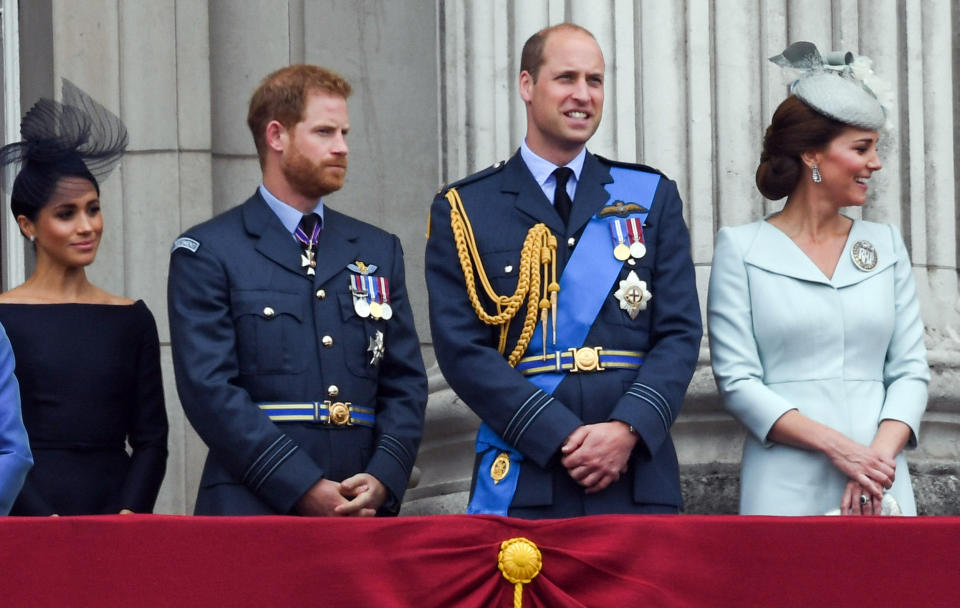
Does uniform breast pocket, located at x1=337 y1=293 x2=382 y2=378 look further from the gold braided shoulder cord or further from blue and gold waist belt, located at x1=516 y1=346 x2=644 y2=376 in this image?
blue and gold waist belt, located at x1=516 y1=346 x2=644 y2=376

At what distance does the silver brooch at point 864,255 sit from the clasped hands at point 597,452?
871mm

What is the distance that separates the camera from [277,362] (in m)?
4.75

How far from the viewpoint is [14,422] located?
4.30 m

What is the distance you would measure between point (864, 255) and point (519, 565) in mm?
1580

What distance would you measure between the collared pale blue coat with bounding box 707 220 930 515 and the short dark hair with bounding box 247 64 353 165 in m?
1.11

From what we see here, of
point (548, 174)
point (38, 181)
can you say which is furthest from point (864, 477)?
point (38, 181)

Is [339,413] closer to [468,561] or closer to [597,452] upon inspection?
[597,452]

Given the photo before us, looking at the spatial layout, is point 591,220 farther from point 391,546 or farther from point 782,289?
point 391,546

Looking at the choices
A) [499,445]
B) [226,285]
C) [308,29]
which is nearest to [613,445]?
[499,445]

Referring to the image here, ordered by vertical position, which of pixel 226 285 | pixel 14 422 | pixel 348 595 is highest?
pixel 226 285

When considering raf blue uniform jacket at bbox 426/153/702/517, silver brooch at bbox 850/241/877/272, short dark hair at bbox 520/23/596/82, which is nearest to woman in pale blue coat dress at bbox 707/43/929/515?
silver brooch at bbox 850/241/877/272

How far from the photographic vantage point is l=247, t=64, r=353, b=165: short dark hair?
4961 millimetres

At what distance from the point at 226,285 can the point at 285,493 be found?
0.58 metres

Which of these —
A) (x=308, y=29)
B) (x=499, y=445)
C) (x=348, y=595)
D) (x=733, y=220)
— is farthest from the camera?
(x=308, y=29)
